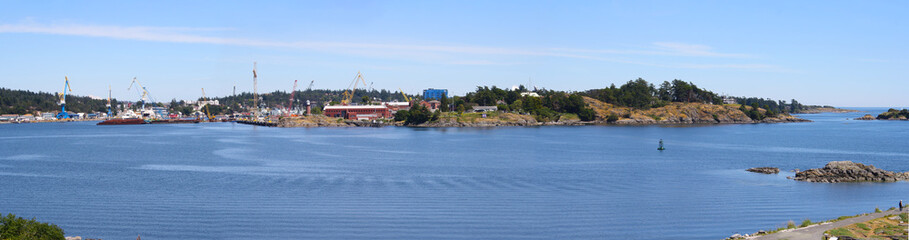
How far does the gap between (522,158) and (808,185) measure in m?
22.1

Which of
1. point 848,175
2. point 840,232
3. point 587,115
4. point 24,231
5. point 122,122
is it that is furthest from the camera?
point 122,122

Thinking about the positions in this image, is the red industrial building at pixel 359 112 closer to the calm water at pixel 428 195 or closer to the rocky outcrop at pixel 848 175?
the calm water at pixel 428 195

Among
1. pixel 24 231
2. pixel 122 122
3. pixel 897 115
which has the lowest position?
pixel 122 122

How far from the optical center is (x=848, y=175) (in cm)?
3562

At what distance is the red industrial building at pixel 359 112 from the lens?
13762 cm

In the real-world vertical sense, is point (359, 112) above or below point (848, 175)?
above

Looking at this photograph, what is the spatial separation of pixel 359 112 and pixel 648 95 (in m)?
64.3

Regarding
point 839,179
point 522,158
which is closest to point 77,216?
point 522,158

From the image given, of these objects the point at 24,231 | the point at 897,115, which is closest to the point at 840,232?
the point at 24,231

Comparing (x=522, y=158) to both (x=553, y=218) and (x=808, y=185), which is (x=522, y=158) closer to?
(x=808, y=185)

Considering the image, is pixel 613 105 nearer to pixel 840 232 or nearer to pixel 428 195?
pixel 428 195

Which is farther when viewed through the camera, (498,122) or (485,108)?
(485,108)

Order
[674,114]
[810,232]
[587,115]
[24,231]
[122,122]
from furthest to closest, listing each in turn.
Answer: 1. [122,122]
2. [674,114]
3. [587,115]
4. [810,232]
5. [24,231]

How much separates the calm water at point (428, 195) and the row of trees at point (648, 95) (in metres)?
89.4
